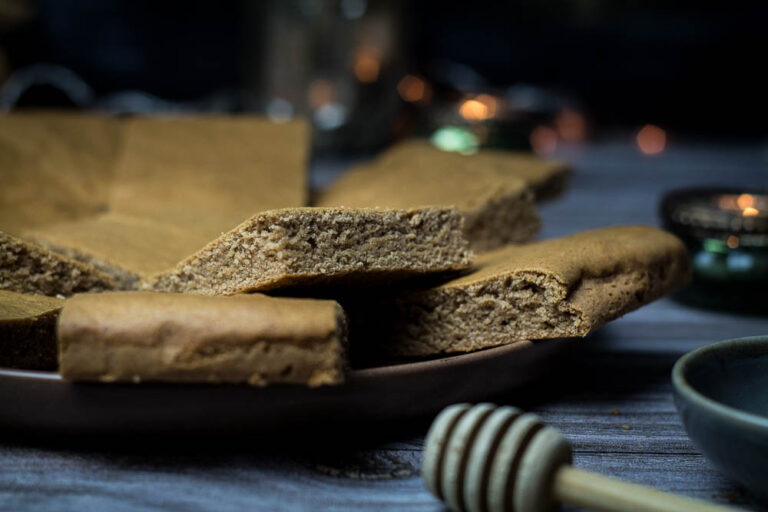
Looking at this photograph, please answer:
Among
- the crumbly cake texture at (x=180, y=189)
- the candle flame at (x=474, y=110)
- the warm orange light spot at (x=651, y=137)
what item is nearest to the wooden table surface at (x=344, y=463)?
the crumbly cake texture at (x=180, y=189)

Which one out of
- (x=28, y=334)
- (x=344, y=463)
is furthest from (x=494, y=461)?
(x=28, y=334)

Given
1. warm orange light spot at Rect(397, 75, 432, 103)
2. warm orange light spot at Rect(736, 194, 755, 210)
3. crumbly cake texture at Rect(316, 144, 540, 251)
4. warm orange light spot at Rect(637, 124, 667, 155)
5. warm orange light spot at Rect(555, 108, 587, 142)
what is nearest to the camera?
crumbly cake texture at Rect(316, 144, 540, 251)

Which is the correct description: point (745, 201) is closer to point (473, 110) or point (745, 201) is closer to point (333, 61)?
point (473, 110)

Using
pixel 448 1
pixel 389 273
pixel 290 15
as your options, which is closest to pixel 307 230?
pixel 389 273

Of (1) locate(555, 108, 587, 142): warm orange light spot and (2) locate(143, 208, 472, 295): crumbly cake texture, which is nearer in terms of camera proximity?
(2) locate(143, 208, 472, 295): crumbly cake texture

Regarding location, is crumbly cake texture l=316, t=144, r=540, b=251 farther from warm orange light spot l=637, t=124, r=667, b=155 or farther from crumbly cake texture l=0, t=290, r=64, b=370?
warm orange light spot l=637, t=124, r=667, b=155

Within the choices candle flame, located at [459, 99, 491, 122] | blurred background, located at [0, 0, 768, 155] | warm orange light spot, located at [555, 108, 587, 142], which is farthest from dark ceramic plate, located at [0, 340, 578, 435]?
warm orange light spot, located at [555, 108, 587, 142]
